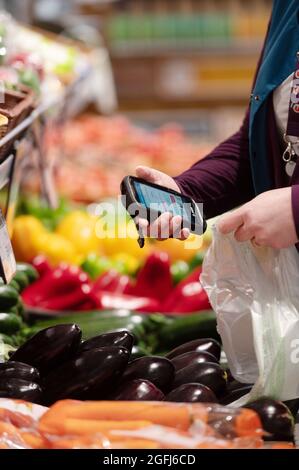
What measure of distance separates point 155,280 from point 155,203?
135 cm

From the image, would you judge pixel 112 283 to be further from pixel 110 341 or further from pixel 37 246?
pixel 110 341

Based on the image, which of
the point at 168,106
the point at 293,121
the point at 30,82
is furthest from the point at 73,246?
the point at 168,106

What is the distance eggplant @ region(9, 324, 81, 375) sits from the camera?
5.54ft

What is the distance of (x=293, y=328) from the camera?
1.67m

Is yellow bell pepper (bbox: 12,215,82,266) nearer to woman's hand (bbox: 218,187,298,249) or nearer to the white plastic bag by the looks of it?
the white plastic bag

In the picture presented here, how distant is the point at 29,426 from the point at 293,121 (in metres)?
0.76

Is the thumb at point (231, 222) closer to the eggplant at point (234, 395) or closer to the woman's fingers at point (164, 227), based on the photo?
the woman's fingers at point (164, 227)

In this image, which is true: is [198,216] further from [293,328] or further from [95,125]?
[95,125]

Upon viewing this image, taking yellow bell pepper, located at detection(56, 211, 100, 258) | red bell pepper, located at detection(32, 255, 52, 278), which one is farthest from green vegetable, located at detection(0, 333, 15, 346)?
yellow bell pepper, located at detection(56, 211, 100, 258)

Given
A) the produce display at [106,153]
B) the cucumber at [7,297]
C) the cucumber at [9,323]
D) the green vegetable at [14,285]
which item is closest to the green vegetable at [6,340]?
the cucumber at [9,323]

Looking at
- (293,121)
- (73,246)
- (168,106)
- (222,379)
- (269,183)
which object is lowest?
(168,106)

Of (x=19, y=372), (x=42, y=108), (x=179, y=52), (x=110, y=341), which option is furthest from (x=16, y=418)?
(x=179, y=52)

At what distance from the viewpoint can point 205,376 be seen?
67.2 inches

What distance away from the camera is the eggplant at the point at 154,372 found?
1.67 m
